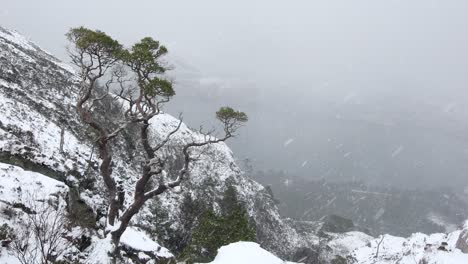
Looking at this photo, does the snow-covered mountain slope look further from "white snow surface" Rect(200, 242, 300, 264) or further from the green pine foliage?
"white snow surface" Rect(200, 242, 300, 264)

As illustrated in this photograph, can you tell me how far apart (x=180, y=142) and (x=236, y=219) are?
49391 mm

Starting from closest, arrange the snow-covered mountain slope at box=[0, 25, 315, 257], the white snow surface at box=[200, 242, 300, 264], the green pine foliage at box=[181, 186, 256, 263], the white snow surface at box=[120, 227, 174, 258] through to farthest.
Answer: the white snow surface at box=[200, 242, 300, 264] → the white snow surface at box=[120, 227, 174, 258] → the snow-covered mountain slope at box=[0, 25, 315, 257] → the green pine foliage at box=[181, 186, 256, 263]

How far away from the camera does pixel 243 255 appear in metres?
13.9

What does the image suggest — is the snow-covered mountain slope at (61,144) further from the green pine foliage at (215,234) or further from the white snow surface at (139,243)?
the green pine foliage at (215,234)

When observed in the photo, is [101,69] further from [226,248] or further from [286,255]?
[286,255]

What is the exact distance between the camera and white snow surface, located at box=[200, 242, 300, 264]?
13.4m

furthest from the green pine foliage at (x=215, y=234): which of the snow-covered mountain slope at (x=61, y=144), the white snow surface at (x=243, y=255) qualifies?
the white snow surface at (x=243, y=255)

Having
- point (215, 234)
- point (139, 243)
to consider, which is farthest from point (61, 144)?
point (215, 234)

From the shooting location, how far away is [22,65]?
48.9 metres

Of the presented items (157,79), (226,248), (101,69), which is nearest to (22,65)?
(101,69)

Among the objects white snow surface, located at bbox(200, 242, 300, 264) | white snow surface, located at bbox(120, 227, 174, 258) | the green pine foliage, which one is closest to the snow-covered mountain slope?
white snow surface, located at bbox(120, 227, 174, 258)

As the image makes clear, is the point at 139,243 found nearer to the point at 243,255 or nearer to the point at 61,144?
the point at 243,255

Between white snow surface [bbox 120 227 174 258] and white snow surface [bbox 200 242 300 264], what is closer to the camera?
white snow surface [bbox 200 242 300 264]

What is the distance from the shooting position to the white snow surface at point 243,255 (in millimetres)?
13445
